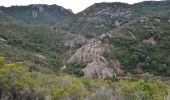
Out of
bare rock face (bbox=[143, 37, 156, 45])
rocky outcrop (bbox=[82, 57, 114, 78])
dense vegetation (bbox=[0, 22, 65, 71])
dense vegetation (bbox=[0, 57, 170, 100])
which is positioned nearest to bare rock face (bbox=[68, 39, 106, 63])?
rocky outcrop (bbox=[82, 57, 114, 78])

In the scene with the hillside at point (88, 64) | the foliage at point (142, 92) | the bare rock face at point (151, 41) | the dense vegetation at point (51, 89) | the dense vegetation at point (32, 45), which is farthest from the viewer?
the bare rock face at point (151, 41)

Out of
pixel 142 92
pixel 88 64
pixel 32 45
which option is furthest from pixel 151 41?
pixel 142 92

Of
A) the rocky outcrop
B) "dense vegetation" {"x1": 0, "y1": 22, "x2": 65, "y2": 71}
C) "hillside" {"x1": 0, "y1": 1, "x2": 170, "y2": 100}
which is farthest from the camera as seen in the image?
"dense vegetation" {"x1": 0, "y1": 22, "x2": 65, "y2": 71}

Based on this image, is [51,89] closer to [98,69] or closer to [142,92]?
[142,92]

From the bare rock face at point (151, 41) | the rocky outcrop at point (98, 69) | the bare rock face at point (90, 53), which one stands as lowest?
the rocky outcrop at point (98, 69)

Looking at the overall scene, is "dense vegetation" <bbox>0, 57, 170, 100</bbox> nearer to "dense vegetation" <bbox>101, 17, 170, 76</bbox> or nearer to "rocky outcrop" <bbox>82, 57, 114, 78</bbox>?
"rocky outcrop" <bbox>82, 57, 114, 78</bbox>

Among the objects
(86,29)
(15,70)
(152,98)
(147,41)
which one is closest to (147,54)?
(147,41)

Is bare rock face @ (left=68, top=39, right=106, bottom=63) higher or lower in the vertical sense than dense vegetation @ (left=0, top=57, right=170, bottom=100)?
lower

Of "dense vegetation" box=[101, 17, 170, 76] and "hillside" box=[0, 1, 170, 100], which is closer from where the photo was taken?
"hillside" box=[0, 1, 170, 100]

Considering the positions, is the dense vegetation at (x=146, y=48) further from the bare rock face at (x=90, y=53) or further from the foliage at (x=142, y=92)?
the foliage at (x=142, y=92)

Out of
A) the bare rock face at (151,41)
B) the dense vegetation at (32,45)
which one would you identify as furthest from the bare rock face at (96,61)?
the bare rock face at (151,41)

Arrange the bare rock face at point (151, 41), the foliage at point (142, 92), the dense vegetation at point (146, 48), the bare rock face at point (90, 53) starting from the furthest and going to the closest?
the bare rock face at point (151, 41) < the bare rock face at point (90, 53) < the dense vegetation at point (146, 48) < the foliage at point (142, 92)

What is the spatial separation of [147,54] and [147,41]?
876cm

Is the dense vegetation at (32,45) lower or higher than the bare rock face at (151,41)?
lower
